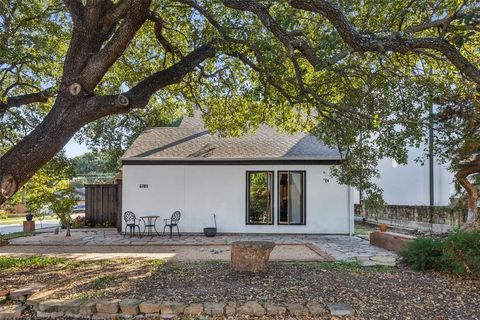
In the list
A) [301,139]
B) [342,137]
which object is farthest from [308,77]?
[301,139]

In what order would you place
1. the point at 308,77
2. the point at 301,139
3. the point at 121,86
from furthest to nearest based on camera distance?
the point at 301,139
the point at 121,86
the point at 308,77

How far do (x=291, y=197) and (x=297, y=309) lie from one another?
8.72 m

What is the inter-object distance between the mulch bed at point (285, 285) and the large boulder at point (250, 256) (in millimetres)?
189

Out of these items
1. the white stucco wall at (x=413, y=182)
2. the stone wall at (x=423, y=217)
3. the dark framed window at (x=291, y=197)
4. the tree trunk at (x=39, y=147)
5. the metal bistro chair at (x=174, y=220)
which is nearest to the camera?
the tree trunk at (x=39, y=147)

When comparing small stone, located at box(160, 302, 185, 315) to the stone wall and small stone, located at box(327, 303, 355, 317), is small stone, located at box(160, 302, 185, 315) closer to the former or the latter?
small stone, located at box(327, 303, 355, 317)

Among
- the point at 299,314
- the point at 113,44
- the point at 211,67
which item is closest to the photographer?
the point at 299,314

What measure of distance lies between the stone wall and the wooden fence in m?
11.1

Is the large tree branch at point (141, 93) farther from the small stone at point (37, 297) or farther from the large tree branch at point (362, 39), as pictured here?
the small stone at point (37, 297)

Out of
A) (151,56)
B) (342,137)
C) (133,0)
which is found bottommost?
(342,137)

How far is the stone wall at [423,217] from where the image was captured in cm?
1259

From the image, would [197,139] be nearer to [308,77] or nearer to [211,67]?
[211,67]

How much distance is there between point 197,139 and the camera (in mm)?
15336

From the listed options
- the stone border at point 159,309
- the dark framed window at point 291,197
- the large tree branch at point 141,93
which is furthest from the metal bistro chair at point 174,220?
the stone border at point 159,309

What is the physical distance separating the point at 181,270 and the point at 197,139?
8355mm
